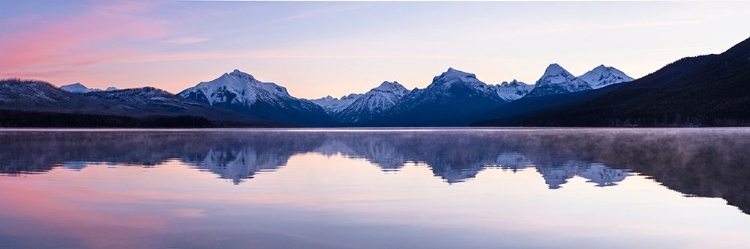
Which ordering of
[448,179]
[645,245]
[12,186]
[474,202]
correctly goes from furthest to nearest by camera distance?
[448,179] < [12,186] < [474,202] < [645,245]

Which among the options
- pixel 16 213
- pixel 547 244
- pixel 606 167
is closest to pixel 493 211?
pixel 547 244

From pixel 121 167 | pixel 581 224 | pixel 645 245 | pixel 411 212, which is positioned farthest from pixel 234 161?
pixel 645 245

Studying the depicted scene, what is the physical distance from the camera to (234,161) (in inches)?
1700

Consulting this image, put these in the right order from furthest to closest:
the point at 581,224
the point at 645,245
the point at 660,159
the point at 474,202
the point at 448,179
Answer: the point at 660,159 < the point at 448,179 < the point at 474,202 < the point at 581,224 < the point at 645,245

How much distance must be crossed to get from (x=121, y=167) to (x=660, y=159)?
105 ft

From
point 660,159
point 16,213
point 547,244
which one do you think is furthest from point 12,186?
point 660,159

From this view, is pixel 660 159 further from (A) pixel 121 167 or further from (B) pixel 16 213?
(B) pixel 16 213

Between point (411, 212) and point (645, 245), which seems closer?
point (645, 245)

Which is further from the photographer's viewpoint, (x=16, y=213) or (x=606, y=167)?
(x=606, y=167)

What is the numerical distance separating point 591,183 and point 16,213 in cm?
2121

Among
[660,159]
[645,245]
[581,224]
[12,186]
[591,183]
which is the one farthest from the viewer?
[660,159]

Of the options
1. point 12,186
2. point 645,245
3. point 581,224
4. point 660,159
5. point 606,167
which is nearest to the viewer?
point 645,245

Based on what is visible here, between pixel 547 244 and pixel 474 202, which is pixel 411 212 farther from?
pixel 547 244

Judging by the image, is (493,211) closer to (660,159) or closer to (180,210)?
(180,210)
